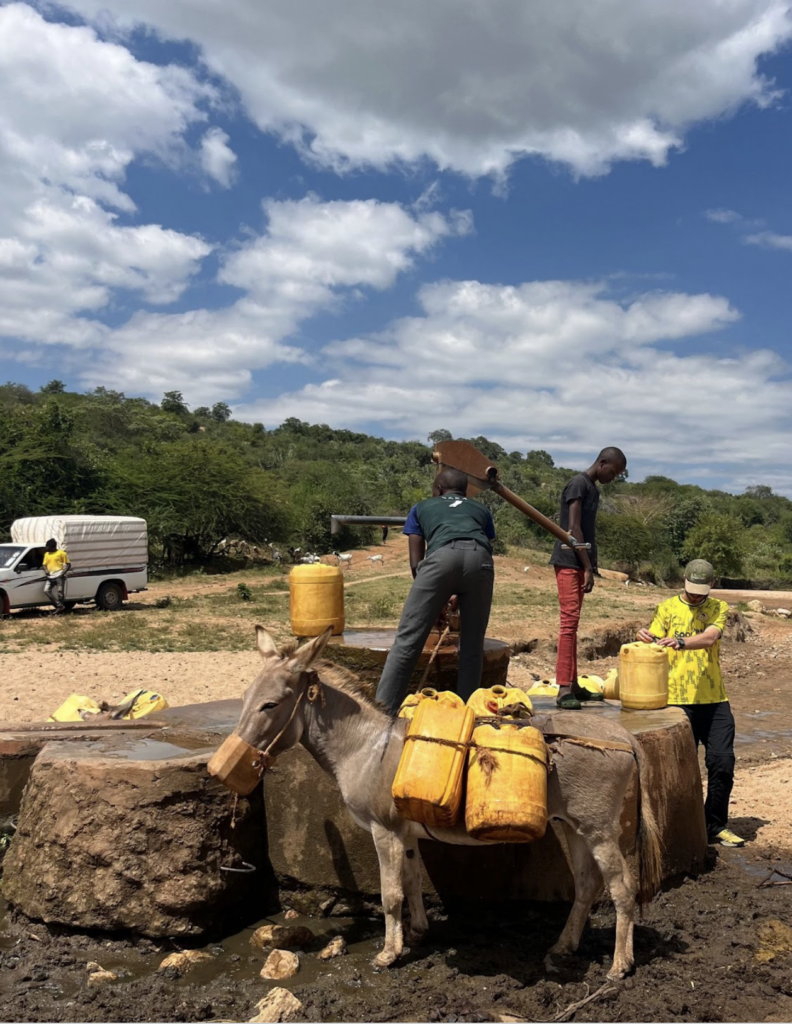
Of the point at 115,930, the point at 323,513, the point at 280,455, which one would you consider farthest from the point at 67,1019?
the point at 280,455

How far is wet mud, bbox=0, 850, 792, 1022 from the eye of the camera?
383 cm

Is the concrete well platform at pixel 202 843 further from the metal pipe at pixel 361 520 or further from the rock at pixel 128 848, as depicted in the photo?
the metal pipe at pixel 361 520

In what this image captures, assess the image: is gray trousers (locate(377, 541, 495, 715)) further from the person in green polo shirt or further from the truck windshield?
the truck windshield

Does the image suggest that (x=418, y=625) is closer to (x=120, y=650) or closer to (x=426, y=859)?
(x=426, y=859)

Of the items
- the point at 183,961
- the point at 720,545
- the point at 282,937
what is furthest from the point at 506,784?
the point at 720,545

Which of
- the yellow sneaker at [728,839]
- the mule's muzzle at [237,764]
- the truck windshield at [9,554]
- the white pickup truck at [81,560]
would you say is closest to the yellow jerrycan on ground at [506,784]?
the mule's muzzle at [237,764]

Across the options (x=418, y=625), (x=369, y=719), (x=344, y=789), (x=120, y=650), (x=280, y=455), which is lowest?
(x=120, y=650)

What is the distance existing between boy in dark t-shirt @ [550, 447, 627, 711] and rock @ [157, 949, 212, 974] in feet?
9.34

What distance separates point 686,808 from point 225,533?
96.0 ft

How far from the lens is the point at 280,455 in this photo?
70.1 meters

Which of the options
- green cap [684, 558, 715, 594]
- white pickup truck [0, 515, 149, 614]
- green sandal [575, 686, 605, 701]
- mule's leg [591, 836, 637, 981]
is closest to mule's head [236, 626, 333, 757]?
mule's leg [591, 836, 637, 981]

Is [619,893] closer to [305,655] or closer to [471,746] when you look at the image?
[471,746]

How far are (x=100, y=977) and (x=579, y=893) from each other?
2519 millimetres

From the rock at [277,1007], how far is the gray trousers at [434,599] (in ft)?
4.93
